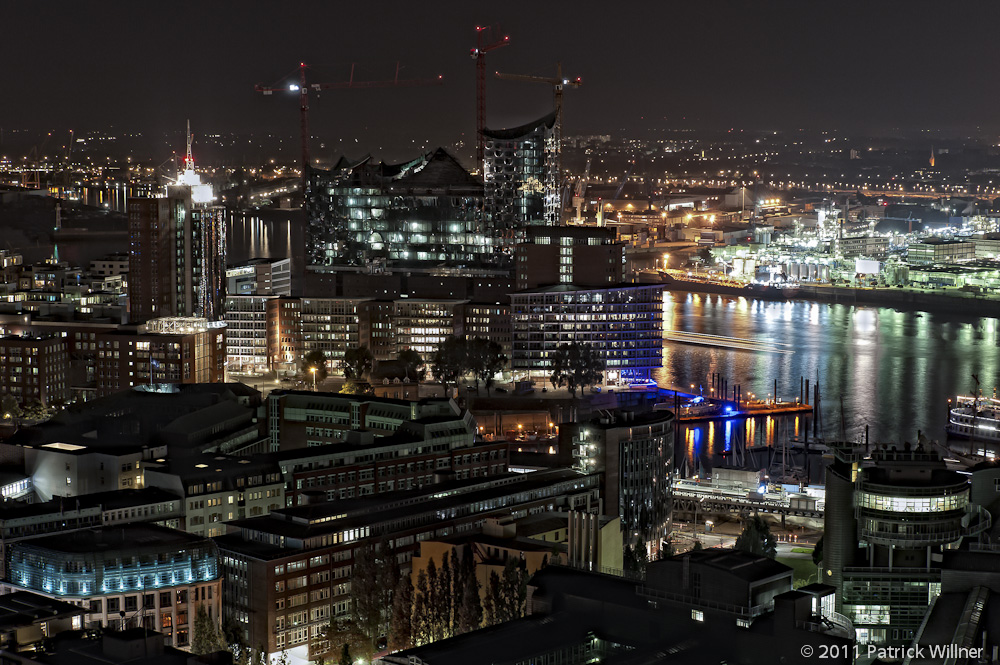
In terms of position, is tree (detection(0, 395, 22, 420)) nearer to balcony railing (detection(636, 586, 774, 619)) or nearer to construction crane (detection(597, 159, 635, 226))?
balcony railing (detection(636, 586, 774, 619))

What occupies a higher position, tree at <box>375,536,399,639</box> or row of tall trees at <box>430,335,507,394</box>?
row of tall trees at <box>430,335,507,394</box>

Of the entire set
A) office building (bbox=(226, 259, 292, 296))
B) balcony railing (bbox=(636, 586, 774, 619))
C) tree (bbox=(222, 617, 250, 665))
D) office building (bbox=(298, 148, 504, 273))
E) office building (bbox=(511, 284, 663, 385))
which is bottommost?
tree (bbox=(222, 617, 250, 665))

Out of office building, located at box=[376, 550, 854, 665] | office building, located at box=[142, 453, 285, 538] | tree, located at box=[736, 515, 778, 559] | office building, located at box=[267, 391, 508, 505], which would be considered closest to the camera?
office building, located at box=[376, 550, 854, 665]

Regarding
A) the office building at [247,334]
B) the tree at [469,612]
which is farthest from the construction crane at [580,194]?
the tree at [469,612]

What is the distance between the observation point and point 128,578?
10.0 m

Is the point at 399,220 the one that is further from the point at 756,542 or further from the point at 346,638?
the point at 346,638

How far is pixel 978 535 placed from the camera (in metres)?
10.1

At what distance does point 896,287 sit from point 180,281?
2059 centimetres

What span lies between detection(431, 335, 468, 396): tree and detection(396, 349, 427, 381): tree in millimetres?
233

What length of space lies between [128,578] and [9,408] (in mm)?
8242

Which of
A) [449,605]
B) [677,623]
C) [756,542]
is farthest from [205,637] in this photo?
[756,542]

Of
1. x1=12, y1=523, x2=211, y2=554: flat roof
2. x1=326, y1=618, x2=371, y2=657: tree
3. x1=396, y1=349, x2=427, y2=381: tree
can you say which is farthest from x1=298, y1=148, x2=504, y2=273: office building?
x1=326, y1=618, x2=371, y2=657: tree

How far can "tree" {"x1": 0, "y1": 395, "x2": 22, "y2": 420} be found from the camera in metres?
17.5

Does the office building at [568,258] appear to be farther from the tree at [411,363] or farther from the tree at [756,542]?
the tree at [756,542]
